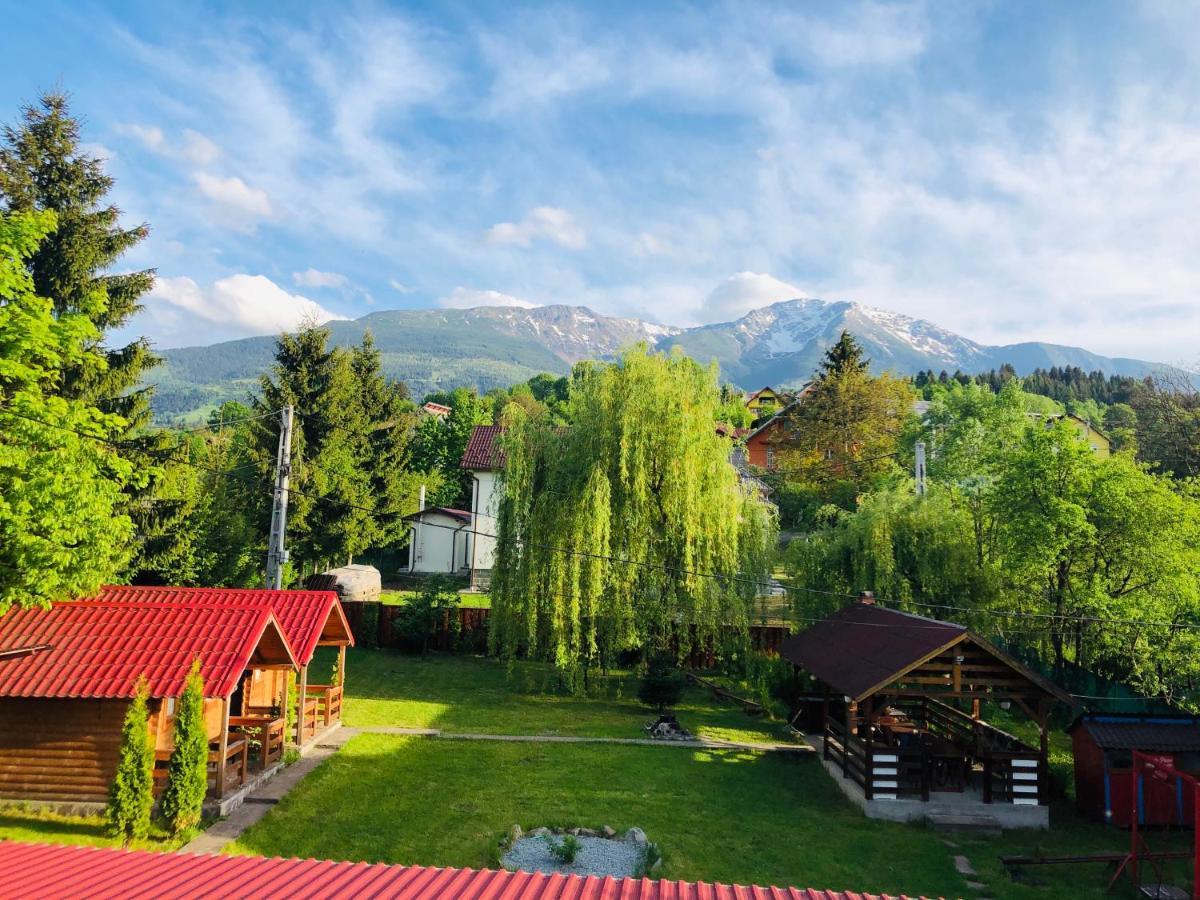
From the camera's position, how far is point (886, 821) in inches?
555

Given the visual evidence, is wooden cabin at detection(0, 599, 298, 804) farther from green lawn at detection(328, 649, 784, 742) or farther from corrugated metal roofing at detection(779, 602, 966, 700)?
corrugated metal roofing at detection(779, 602, 966, 700)

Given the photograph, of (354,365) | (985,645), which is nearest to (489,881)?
(985,645)

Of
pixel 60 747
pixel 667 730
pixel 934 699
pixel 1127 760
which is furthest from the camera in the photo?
pixel 667 730

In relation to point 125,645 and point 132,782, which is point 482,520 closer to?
point 125,645

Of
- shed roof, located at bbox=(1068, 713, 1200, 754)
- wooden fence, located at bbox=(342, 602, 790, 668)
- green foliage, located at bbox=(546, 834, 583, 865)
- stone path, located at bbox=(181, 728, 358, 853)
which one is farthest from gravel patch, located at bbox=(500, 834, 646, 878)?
wooden fence, located at bbox=(342, 602, 790, 668)

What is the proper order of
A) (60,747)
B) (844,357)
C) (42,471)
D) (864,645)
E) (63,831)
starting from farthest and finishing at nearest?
(844,357) → (864,645) → (60,747) → (42,471) → (63,831)

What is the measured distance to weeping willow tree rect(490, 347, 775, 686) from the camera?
2073cm

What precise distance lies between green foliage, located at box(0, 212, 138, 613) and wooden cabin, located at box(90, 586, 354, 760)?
217 centimetres

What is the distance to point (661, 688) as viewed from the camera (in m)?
21.0

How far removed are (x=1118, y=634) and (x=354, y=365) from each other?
109 feet

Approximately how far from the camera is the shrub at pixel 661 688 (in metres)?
20.9

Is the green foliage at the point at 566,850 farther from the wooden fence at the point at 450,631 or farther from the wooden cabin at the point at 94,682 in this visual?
the wooden fence at the point at 450,631

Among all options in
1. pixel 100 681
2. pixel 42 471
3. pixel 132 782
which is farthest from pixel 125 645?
pixel 42 471

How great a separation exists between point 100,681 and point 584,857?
26.4 ft
